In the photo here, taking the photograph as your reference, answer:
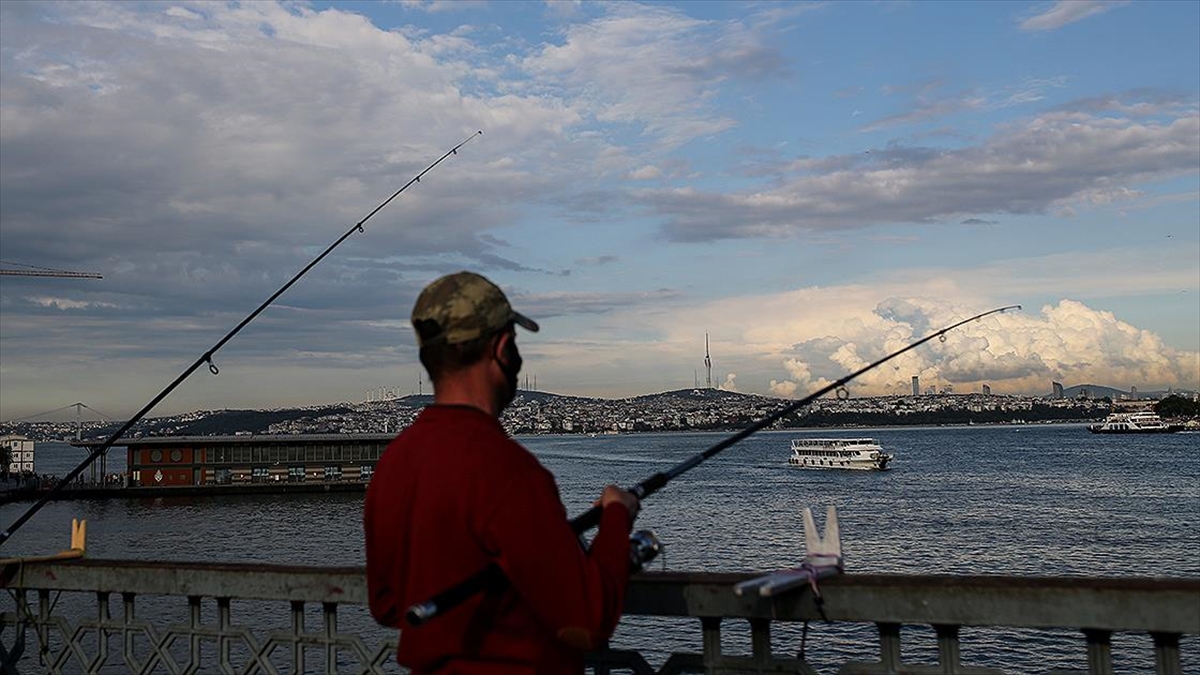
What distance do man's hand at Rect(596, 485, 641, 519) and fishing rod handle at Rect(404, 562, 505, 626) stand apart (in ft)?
1.10

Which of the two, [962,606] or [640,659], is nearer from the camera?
[962,606]

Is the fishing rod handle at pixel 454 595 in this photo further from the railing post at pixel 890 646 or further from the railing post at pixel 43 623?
the railing post at pixel 43 623

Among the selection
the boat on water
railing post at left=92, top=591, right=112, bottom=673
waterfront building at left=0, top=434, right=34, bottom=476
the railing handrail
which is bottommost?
the boat on water

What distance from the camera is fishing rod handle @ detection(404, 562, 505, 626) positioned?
2.19 metres

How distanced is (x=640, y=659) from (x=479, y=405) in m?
1.33

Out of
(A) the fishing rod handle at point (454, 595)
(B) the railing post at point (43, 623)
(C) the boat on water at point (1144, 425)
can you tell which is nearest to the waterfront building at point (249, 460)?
(B) the railing post at point (43, 623)

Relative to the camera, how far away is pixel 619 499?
246cm

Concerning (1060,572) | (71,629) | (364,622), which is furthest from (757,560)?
(71,629)

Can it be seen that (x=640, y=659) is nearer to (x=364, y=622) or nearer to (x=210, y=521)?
(x=364, y=622)

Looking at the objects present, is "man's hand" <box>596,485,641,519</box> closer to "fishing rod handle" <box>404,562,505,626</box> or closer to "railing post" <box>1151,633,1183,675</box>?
"fishing rod handle" <box>404,562,505,626</box>

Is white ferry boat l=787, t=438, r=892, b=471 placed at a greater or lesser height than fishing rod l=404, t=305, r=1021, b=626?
lesser

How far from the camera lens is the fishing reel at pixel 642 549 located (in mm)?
2598

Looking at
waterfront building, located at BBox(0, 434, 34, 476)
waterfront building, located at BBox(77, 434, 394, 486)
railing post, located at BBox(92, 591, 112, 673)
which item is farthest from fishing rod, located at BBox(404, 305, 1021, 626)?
waterfront building, located at BBox(0, 434, 34, 476)

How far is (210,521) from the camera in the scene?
5972 centimetres
